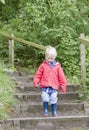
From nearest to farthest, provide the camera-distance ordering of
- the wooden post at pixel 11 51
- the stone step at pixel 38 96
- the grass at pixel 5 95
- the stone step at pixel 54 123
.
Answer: the stone step at pixel 54 123 → the grass at pixel 5 95 → the stone step at pixel 38 96 → the wooden post at pixel 11 51

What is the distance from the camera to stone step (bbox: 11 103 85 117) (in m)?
6.86

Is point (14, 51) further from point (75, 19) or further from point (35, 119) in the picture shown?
point (35, 119)

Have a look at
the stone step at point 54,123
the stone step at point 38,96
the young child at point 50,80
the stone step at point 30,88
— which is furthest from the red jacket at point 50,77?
the stone step at point 30,88

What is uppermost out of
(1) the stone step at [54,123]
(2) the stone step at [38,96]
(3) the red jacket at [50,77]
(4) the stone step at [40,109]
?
(3) the red jacket at [50,77]

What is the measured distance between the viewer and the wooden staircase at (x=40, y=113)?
6207mm

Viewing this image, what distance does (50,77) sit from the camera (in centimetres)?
665

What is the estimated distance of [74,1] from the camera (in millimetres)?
11445

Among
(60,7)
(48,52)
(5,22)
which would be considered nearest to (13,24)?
(5,22)

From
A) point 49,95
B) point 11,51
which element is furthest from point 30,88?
point 11,51

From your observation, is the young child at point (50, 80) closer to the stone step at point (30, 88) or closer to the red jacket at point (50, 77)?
the red jacket at point (50, 77)

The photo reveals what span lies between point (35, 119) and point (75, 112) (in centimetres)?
102

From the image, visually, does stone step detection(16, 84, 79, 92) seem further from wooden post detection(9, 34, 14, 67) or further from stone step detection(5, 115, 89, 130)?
wooden post detection(9, 34, 14, 67)

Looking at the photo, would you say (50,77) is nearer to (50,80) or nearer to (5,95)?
(50,80)

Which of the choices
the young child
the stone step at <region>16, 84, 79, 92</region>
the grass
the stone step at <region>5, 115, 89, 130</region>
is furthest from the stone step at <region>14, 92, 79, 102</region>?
the stone step at <region>5, 115, 89, 130</region>
